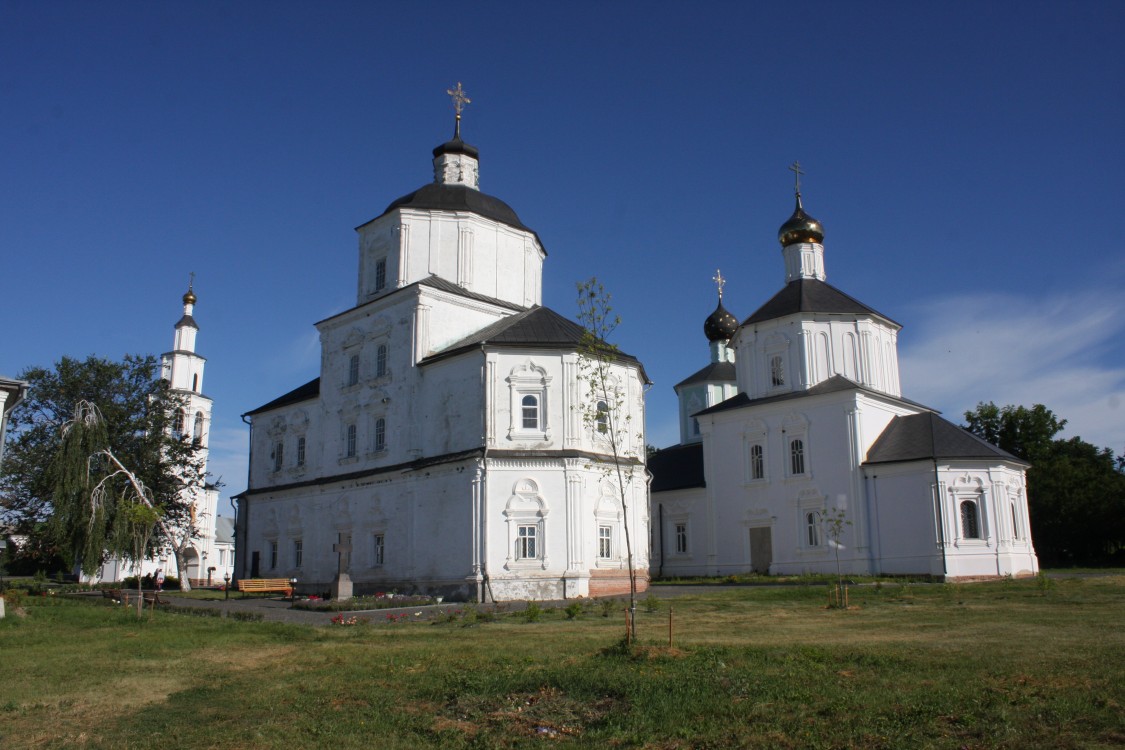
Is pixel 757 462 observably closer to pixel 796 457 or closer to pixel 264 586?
pixel 796 457

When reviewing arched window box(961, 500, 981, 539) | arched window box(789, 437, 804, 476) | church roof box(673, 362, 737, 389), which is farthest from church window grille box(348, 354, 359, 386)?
church roof box(673, 362, 737, 389)

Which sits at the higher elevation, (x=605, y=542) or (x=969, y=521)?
(x=969, y=521)

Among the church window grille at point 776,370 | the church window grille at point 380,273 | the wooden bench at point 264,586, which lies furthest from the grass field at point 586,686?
the church window grille at point 776,370

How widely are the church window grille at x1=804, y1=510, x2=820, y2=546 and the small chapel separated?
0.04 metres

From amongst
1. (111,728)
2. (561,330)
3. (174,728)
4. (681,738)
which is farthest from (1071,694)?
(561,330)

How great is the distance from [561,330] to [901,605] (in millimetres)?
14922

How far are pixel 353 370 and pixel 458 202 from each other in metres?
7.74

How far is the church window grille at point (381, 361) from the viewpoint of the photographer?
3384 centimetres

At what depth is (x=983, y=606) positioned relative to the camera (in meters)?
19.5

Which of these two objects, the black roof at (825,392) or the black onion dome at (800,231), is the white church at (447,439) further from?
the black onion dome at (800,231)

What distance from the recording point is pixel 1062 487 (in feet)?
161

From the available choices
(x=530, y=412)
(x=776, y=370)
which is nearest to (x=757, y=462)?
(x=776, y=370)

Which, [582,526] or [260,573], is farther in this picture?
[260,573]

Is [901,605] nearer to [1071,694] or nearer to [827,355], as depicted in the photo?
[1071,694]
